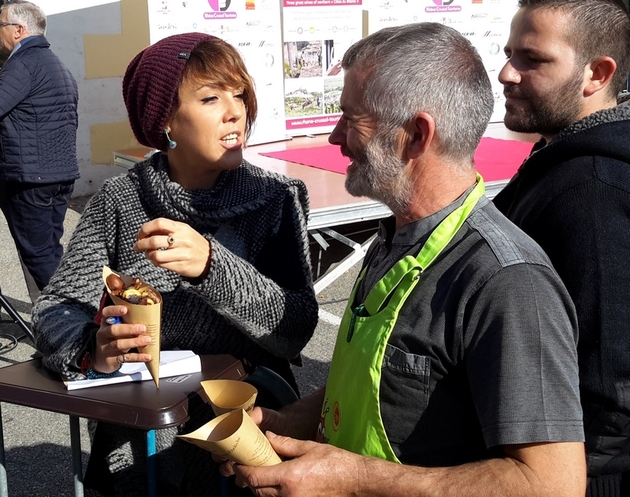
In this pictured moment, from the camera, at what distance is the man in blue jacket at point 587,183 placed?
1.65m

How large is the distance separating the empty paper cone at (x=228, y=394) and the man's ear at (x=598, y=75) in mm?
1232

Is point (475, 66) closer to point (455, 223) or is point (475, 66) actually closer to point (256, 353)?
point (455, 223)

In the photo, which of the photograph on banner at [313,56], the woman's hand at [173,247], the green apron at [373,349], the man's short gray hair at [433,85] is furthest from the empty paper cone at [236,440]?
the photograph on banner at [313,56]

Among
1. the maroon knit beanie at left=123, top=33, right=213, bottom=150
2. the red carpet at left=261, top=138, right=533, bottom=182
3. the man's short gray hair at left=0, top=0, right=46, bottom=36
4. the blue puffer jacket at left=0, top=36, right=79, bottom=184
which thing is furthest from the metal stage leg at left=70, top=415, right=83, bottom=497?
the man's short gray hair at left=0, top=0, right=46, bottom=36

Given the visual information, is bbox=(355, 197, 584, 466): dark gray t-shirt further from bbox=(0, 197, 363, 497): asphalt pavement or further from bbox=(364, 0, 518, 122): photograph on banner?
bbox=(364, 0, 518, 122): photograph on banner

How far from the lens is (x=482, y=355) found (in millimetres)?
1349

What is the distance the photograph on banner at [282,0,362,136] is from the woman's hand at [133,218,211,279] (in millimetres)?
6366

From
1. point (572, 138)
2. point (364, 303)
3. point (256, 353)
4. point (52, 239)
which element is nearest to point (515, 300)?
point (364, 303)

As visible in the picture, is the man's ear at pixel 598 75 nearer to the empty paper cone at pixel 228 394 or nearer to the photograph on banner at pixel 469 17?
the empty paper cone at pixel 228 394

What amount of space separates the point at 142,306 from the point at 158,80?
733 mm

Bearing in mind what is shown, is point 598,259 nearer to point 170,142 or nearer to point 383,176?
point 383,176

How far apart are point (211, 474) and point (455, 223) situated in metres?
1.05

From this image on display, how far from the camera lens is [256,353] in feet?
7.07

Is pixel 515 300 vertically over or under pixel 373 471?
over
